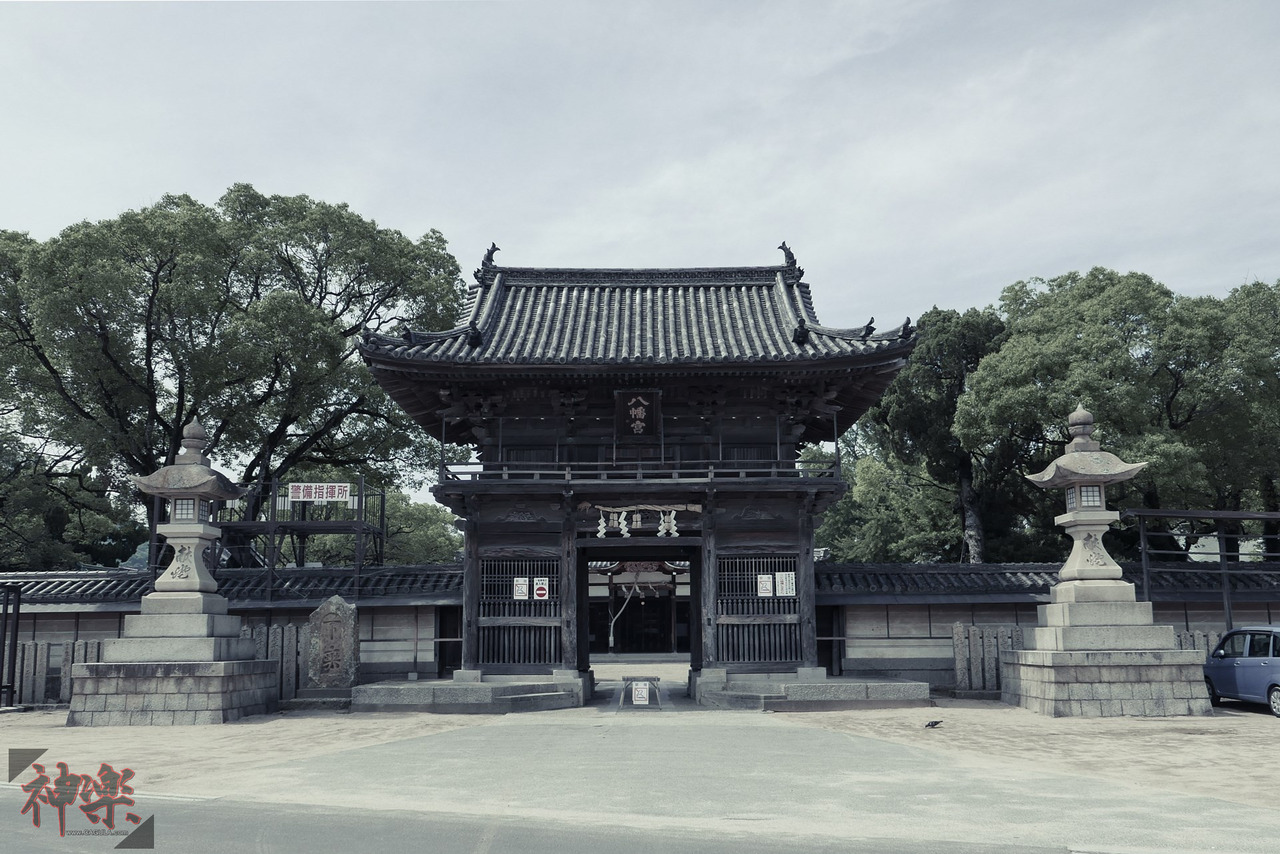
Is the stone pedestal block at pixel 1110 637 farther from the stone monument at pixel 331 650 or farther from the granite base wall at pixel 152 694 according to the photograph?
the granite base wall at pixel 152 694

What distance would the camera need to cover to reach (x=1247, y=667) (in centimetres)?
1777

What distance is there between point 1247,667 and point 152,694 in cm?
2038

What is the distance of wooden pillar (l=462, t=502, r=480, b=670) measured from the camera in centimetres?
2167

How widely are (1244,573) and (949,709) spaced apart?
410 inches

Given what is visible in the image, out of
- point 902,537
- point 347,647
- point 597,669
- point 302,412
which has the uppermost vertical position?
point 302,412

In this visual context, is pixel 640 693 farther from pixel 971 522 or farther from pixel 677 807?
pixel 971 522

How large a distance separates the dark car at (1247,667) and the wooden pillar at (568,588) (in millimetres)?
13349

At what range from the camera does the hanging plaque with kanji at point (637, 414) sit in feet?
72.8

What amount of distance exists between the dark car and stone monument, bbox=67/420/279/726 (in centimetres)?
1904

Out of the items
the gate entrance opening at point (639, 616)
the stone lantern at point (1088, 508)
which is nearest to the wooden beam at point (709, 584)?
the stone lantern at point (1088, 508)

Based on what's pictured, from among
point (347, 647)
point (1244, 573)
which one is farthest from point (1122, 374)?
point (347, 647)

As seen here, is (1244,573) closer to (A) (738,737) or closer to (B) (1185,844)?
(A) (738,737)

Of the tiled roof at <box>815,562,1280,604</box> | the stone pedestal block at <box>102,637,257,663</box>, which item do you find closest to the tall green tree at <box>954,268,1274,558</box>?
the tiled roof at <box>815,562,1280,604</box>

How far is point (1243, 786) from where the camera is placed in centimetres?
1013
